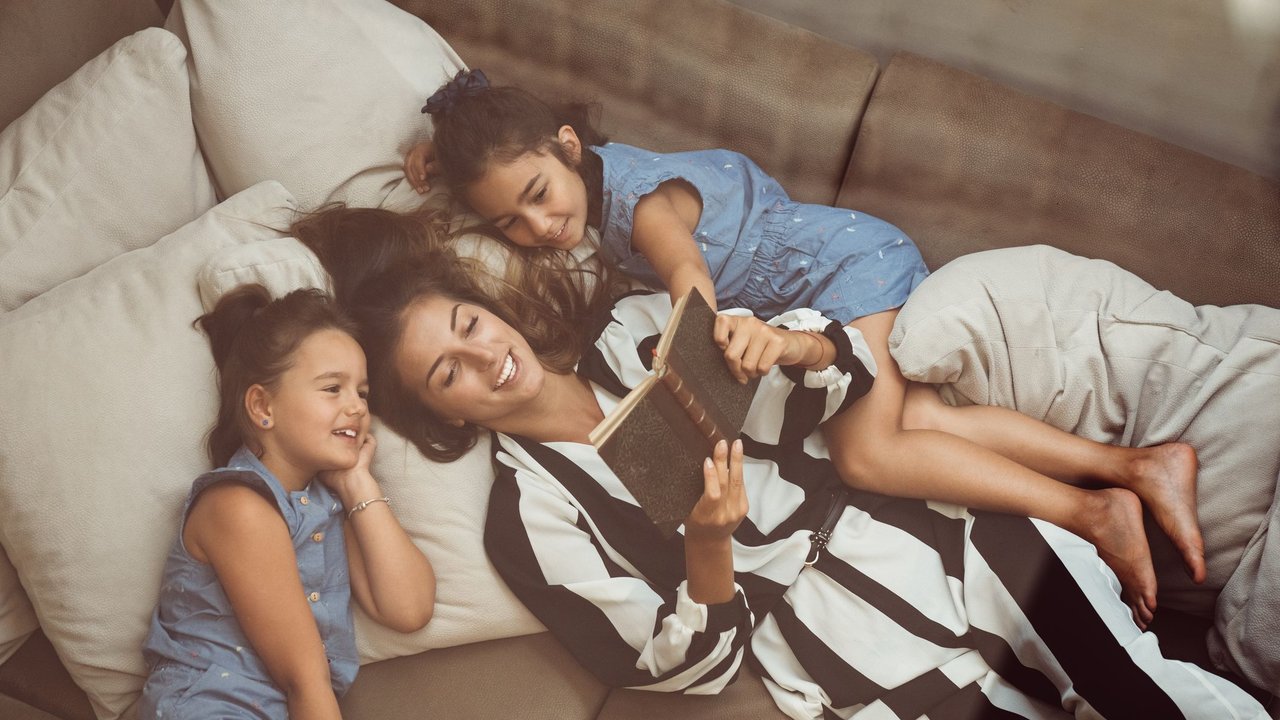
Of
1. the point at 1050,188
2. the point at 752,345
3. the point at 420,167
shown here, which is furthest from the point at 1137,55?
the point at 420,167

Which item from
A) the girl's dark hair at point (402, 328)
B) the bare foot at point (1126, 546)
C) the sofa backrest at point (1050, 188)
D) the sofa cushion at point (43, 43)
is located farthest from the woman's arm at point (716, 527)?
the sofa cushion at point (43, 43)

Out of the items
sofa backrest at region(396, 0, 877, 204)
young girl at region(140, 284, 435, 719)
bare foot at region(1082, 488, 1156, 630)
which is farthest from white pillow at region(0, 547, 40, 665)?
bare foot at region(1082, 488, 1156, 630)

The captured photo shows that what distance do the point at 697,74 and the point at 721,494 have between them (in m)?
0.58

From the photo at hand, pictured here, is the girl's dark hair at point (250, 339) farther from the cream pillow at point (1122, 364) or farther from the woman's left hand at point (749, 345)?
the cream pillow at point (1122, 364)

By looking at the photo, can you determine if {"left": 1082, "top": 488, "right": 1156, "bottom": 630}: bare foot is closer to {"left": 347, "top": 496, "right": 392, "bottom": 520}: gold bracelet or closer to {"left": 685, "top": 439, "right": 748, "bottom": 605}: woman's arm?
{"left": 685, "top": 439, "right": 748, "bottom": 605}: woman's arm

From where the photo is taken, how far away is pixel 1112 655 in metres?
0.76

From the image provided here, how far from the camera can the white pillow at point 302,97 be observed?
0.97 m

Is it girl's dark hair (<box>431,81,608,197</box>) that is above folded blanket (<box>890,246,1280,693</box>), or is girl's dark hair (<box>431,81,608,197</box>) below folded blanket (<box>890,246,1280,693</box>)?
above

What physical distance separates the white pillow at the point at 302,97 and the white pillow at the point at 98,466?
0.84 feet

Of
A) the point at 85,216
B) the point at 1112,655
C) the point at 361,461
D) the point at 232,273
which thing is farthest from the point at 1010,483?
the point at 85,216

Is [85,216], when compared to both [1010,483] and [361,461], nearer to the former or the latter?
[361,461]

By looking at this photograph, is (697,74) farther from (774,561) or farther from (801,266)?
(774,561)

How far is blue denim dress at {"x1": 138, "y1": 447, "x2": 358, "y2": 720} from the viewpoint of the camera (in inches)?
27.6

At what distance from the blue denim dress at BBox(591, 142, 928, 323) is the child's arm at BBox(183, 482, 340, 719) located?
1.53 ft
